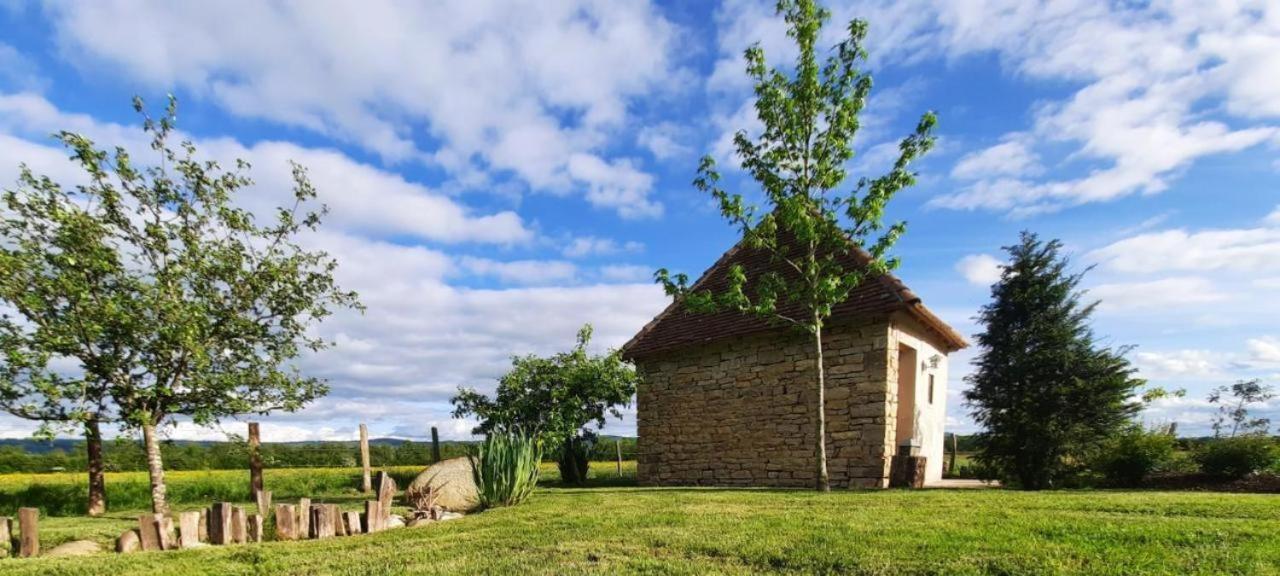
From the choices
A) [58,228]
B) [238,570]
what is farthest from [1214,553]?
[58,228]

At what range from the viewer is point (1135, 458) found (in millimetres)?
10227

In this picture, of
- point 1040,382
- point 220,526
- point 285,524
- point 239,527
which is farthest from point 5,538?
point 1040,382

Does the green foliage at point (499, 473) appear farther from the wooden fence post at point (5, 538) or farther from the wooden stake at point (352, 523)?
the wooden fence post at point (5, 538)

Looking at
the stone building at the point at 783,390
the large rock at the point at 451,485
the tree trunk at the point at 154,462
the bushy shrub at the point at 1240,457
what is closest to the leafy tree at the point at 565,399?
the stone building at the point at 783,390

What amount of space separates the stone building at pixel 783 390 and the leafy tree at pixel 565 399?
862 mm

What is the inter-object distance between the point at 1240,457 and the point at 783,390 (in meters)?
7.30

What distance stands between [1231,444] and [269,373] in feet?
52.4

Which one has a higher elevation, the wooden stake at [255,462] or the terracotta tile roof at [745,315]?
the terracotta tile roof at [745,315]

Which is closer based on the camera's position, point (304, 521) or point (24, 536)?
point (24, 536)

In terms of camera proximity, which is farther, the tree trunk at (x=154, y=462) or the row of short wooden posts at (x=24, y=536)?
the tree trunk at (x=154, y=462)

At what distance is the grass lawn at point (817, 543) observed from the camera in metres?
4.24

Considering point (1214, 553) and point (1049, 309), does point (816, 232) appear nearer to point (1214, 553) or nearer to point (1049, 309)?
point (1049, 309)

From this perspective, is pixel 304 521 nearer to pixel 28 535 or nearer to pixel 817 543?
pixel 28 535

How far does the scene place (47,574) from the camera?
5.05m
